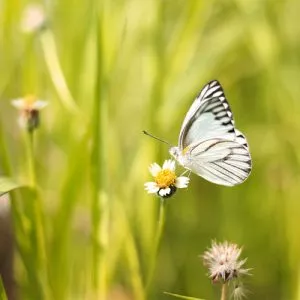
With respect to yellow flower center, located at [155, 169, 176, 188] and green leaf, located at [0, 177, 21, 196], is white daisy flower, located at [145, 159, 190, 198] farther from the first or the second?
green leaf, located at [0, 177, 21, 196]

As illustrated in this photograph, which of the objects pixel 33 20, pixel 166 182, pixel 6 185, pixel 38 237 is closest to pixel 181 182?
pixel 166 182

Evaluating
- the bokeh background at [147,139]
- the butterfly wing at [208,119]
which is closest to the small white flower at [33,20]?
the bokeh background at [147,139]

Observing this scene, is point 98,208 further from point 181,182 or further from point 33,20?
point 33,20

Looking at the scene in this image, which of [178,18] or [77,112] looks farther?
[178,18]

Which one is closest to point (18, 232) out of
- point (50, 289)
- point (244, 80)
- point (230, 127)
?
point (50, 289)

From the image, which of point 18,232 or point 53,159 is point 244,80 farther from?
point 18,232

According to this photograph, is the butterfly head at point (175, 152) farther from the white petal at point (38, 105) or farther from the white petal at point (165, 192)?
the white petal at point (38, 105)
